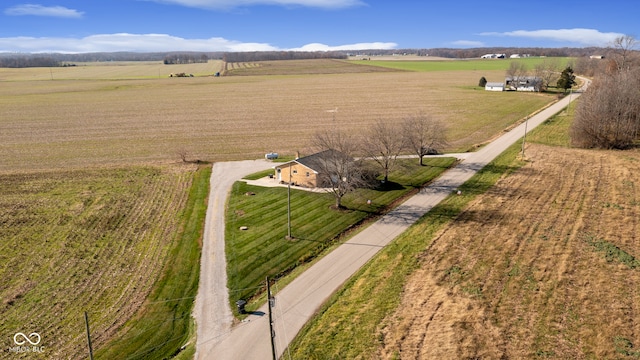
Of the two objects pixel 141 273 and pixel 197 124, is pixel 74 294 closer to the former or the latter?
pixel 141 273

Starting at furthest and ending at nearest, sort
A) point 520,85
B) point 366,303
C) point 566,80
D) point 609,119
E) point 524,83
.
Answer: point 520,85, point 524,83, point 566,80, point 609,119, point 366,303

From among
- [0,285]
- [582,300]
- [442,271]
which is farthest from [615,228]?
[0,285]

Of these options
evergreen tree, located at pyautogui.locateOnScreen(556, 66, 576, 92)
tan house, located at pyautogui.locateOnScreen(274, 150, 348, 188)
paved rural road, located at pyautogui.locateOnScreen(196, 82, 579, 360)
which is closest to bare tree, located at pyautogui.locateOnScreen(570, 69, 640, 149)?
paved rural road, located at pyautogui.locateOnScreen(196, 82, 579, 360)

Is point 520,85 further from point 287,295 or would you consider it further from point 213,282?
point 213,282

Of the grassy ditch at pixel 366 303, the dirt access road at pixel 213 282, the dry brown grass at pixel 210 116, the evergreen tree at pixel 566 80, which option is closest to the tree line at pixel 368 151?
the grassy ditch at pixel 366 303

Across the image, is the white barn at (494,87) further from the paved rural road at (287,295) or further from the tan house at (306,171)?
the tan house at (306,171)

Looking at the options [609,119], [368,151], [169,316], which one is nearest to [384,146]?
[368,151]
